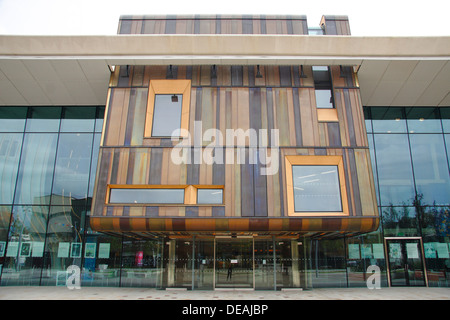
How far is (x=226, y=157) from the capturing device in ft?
40.9

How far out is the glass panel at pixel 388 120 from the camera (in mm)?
17781

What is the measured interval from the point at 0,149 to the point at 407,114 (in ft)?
73.9

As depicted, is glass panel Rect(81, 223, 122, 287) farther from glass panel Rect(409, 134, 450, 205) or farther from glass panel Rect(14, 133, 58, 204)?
glass panel Rect(409, 134, 450, 205)

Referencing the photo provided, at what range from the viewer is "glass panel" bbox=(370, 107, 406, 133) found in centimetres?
1778

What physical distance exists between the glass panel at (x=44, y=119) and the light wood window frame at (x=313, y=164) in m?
13.1

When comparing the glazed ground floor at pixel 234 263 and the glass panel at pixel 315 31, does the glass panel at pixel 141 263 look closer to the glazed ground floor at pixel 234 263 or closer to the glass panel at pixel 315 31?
the glazed ground floor at pixel 234 263

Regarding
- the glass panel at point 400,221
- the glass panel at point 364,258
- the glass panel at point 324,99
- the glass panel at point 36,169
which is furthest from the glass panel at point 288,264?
the glass panel at point 36,169

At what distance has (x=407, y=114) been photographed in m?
17.8

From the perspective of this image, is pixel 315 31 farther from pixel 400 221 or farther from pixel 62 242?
pixel 62 242

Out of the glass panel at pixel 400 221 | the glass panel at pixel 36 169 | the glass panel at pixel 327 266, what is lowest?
the glass panel at pixel 327 266

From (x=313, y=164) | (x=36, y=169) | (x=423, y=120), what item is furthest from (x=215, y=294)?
(x=423, y=120)

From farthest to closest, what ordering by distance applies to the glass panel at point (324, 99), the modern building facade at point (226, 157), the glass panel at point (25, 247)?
the glass panel at point (25, 247) → the glass panel at point (324, 99) → the modern building facade at point (226, 157)

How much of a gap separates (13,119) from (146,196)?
11276 millimetres

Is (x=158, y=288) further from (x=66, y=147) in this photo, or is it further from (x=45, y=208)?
(x=66, y=147)
